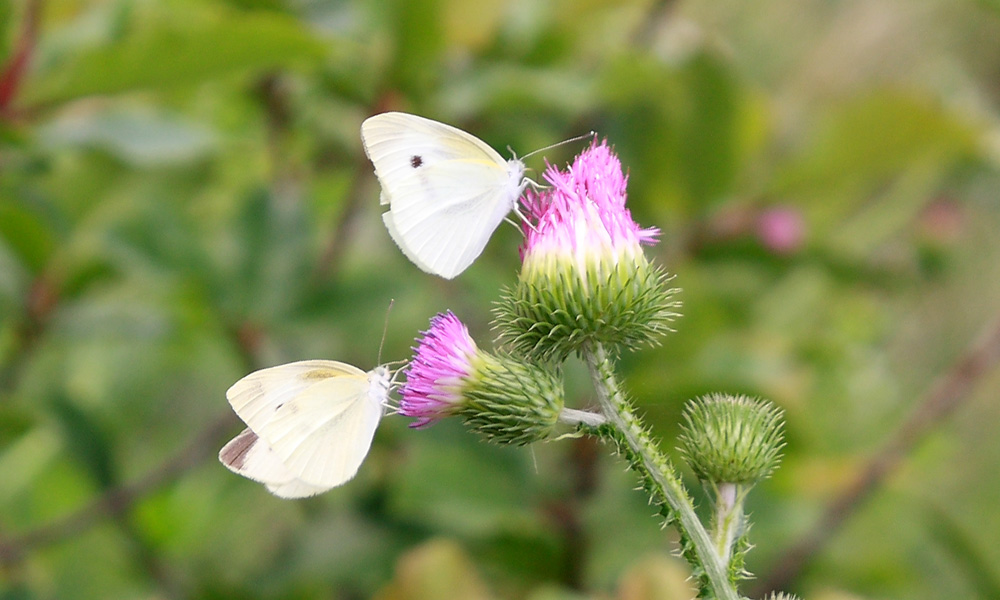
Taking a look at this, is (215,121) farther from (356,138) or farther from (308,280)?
(308,280)

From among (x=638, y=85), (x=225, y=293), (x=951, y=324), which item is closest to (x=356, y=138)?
(x=225, y=293)

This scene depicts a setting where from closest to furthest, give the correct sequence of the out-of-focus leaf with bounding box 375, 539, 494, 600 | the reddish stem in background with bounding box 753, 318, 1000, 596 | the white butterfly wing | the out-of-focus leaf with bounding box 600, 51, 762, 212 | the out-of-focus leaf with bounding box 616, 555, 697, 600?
the white butterfly wing
the out-of-focus leaf with bounding box 616, 555, 697, 600
the out-of-focus leaf with bounding box 375, 539, 494, 600
the out-of-focus leaf with bounding box 600, 51, 762, 212
the reddish stem in background with bounding box 753, 318, 1000, 596

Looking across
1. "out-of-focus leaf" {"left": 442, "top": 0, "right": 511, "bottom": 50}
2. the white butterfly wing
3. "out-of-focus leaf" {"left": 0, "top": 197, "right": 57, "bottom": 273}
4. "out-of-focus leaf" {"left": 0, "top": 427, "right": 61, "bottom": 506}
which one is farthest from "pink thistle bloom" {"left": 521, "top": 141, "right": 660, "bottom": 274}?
"out-of-focus leaf" {"left": 0, "top": 427, "right": 61, "bottom": 506}

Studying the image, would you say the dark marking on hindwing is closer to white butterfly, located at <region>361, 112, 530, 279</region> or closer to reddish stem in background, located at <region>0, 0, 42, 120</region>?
white butterfly, located at <region>361, 112, 530, 279</region>

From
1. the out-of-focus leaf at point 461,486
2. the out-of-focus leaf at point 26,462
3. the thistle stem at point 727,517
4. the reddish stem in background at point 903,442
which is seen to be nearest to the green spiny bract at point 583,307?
the thistle stem at point 727,517

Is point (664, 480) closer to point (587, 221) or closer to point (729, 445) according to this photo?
point (729, 445)

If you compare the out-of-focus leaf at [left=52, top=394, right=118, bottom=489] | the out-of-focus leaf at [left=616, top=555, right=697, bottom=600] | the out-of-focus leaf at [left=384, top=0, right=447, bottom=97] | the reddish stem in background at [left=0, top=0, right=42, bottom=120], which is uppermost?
the out-of-focus leaf at [left=384, top=0, right=447, bottom=97]
